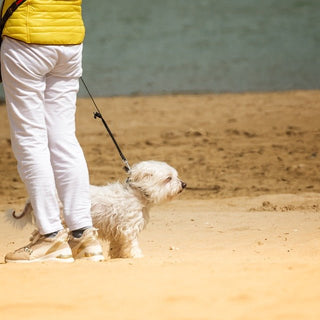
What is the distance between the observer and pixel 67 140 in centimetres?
Answer: 568

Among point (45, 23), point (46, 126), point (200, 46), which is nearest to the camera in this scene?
point (45, 23)

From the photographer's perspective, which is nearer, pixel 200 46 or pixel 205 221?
pixel 205 221

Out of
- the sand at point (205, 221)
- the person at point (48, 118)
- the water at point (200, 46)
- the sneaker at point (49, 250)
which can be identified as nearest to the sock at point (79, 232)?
the person at point (48, 118)

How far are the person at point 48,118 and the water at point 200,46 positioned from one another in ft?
34.7

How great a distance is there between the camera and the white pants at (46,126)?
5422mm

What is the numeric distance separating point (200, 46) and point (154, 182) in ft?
32.7

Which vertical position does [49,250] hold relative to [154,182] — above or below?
above

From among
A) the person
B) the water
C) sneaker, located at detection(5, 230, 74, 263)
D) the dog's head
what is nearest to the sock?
the person

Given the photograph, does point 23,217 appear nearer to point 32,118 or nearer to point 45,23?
point 32,118

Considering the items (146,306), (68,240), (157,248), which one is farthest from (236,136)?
(146,306)

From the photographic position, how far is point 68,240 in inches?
229

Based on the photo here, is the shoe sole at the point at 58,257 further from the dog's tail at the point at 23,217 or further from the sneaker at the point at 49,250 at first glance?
the dog's tail at the point at 23,217

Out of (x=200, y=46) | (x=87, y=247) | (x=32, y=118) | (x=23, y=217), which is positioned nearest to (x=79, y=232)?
(x=87, y=247)

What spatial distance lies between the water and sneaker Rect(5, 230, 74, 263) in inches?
421
